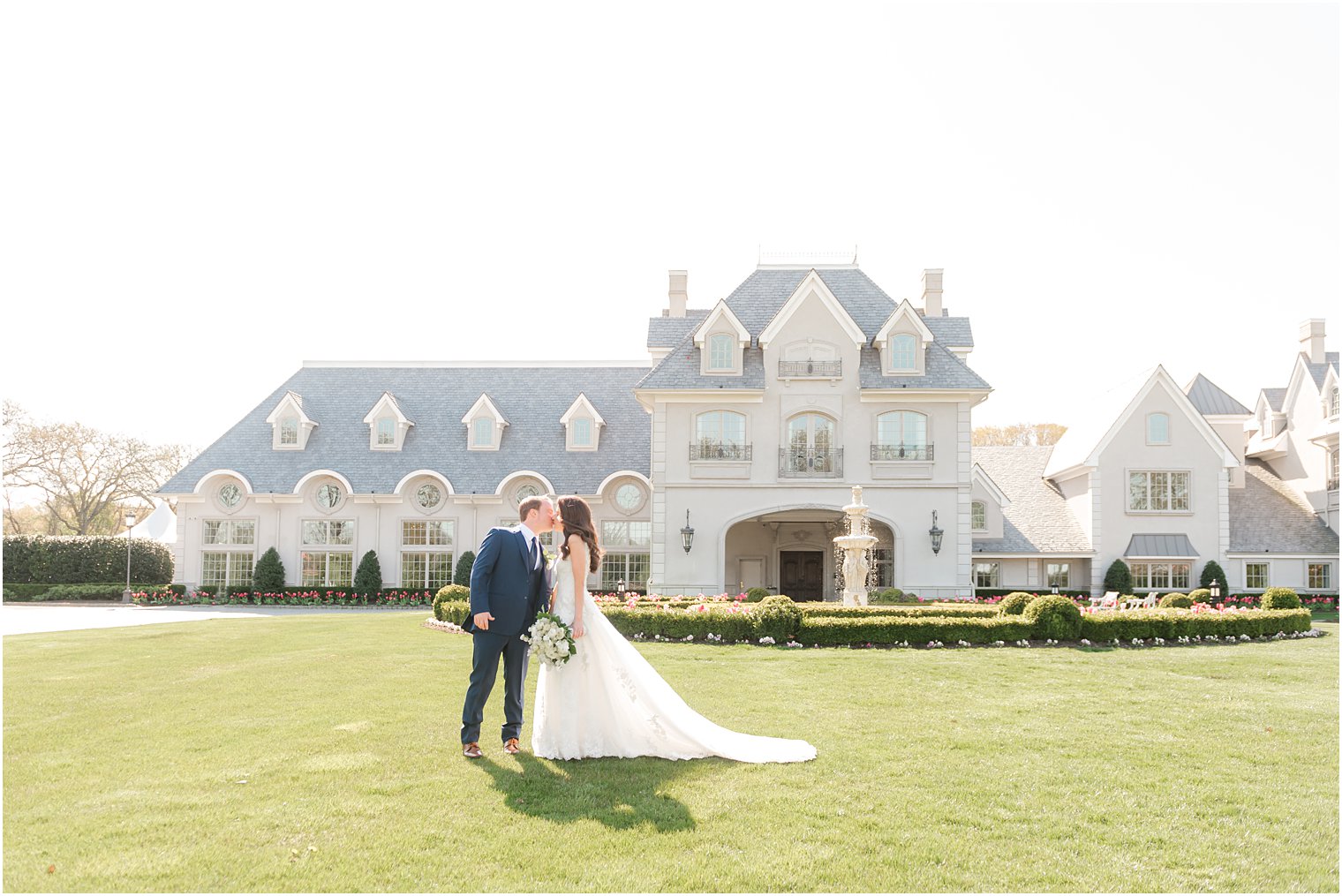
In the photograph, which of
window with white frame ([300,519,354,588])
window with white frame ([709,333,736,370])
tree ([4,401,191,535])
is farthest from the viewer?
tree ([4,401,191,535])

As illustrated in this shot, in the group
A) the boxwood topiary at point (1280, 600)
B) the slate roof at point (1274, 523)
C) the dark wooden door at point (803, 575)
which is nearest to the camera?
the boxwood topiary at point (1280, 600)

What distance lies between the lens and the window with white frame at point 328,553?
35.8m

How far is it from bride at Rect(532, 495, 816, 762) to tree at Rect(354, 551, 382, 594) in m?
28.3

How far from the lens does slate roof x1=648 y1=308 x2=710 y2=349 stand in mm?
33094

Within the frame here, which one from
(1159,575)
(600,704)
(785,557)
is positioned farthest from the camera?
(1159,575)

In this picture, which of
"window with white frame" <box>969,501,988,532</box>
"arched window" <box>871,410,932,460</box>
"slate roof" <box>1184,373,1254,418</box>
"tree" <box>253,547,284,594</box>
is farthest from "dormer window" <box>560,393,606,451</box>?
"slate roof" <box>1184,373,1254,418</box>

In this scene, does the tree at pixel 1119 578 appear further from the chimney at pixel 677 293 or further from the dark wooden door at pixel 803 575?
the chimney at pixel 677 293

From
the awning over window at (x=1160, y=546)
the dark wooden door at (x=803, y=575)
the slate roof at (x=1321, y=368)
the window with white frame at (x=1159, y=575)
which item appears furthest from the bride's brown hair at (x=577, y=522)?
the slate roof at (x=1321, y=368)

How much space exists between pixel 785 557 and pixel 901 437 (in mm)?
6062

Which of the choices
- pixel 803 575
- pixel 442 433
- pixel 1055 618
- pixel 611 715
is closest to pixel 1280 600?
pixel 1055 618

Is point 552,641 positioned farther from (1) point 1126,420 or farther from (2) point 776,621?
(1) point 1126,420

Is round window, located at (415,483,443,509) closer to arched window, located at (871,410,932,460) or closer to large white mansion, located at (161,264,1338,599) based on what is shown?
large white mansion, located at (161,264,1338,599)

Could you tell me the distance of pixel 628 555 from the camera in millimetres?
34750

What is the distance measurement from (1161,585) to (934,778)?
1184 inches
